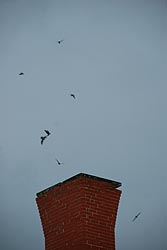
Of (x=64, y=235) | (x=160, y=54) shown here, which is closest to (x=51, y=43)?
(x=160, y=54)

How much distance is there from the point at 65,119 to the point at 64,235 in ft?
1.57

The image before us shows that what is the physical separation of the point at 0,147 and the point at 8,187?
17 centimetres

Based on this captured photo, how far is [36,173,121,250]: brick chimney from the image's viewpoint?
174 centimetres

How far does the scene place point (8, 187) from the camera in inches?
69.7

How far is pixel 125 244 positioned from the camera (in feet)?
5.82

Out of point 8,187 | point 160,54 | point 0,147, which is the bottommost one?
point 8,187

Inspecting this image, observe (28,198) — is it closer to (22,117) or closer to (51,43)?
(22,117)

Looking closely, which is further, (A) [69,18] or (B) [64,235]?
(A) [69,18]

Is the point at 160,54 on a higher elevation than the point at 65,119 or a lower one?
higher

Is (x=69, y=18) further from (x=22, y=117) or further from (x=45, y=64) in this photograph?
(x=22, y=117)

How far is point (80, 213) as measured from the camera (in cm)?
175

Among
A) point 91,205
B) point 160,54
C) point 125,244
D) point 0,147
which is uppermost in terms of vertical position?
point 160,54

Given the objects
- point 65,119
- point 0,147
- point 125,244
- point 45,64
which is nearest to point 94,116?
point 65,119

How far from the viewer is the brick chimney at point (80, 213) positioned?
1.74 meters
